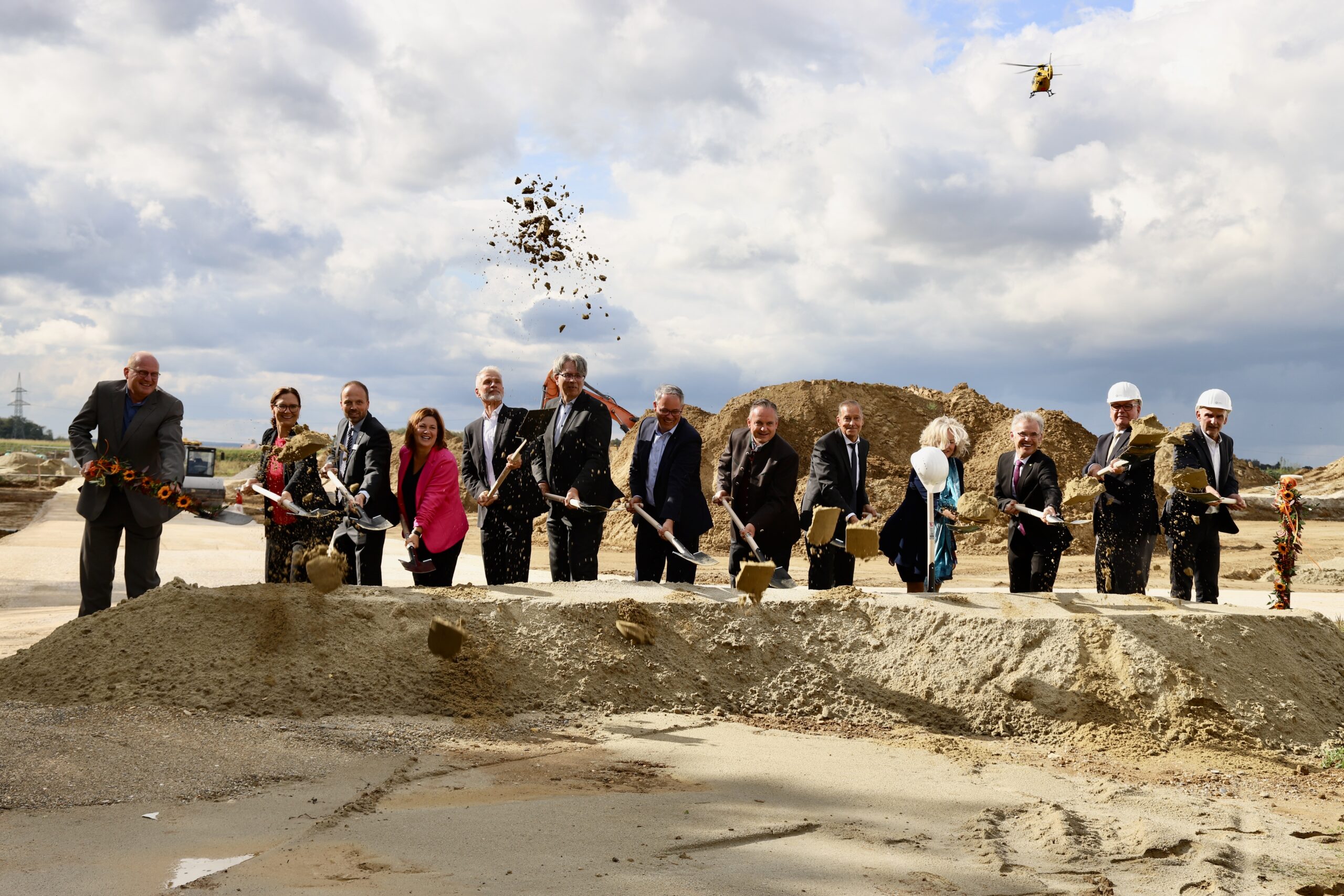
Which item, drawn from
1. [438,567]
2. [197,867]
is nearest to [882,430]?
[438,567]

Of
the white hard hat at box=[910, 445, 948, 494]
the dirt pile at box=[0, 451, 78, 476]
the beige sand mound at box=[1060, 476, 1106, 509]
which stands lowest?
the beige sand mound at box=[1060, 476, 1106, 509]

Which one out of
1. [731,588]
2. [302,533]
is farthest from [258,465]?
[731,588]

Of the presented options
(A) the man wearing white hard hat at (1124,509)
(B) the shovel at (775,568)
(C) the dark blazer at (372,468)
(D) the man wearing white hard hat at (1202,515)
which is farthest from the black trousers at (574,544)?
(D) the man wearing white hard hat at (1202,515)

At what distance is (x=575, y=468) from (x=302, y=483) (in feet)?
5.39

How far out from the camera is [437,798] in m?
4.13

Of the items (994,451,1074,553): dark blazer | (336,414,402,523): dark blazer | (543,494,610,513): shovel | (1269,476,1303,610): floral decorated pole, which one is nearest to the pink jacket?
(336,414,402,523): dark blazer

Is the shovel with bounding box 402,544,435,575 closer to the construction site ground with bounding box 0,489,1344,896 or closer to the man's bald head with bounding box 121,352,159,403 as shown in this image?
the construction site ground with bounding box 0,489,1344,896

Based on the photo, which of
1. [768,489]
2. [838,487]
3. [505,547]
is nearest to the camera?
[505,547]

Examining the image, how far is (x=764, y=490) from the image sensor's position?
698 centimetres

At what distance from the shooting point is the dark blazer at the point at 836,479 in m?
6.98

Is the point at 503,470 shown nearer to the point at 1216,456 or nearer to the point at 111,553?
the point at 111,553

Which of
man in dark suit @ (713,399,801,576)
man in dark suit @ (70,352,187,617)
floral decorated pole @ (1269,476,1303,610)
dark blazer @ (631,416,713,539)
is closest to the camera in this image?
man in dark suit @ (70,352,187,617)

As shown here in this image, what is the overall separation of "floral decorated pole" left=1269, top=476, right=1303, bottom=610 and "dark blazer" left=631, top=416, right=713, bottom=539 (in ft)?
12.3

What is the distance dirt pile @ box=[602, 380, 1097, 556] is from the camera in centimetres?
1889
